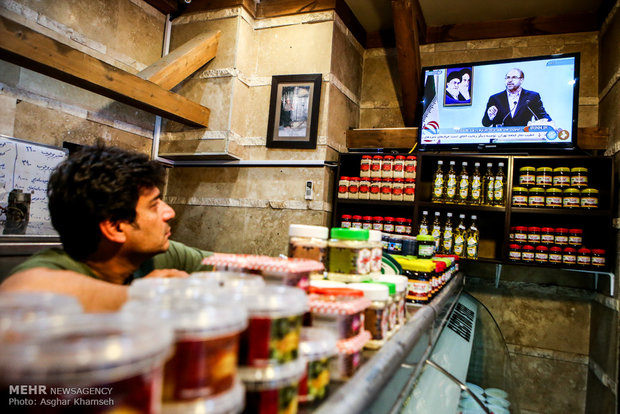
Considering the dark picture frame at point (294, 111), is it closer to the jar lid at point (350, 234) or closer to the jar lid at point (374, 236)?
the jar lid at point (374, 236)

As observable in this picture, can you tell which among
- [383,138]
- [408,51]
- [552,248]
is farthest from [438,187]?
[408,51]

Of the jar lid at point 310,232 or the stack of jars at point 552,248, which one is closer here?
the jar lid at point 310,232

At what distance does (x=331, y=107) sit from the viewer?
13.2 ft

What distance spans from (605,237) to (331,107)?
2593 mm

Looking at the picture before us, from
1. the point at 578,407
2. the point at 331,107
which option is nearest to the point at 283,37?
the point at 331,107

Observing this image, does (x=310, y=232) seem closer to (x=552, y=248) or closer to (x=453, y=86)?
(x=552, y=248)

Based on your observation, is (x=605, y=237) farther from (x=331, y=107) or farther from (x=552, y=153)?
(x=331, y=107)

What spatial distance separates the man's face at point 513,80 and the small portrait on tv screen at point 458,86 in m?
0.30

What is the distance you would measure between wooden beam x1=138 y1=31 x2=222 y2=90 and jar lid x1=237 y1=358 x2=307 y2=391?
345 centimetres

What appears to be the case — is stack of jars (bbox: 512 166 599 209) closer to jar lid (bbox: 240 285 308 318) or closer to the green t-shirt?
the green t-shirt

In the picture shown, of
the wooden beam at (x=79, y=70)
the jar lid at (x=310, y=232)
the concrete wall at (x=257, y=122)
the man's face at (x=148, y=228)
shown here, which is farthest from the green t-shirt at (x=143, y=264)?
the concrete wall at (x=257, y=122)

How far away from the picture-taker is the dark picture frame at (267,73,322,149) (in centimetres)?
396

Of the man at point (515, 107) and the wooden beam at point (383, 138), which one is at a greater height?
the man at point (515, 107)

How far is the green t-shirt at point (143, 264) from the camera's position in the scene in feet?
3.54
